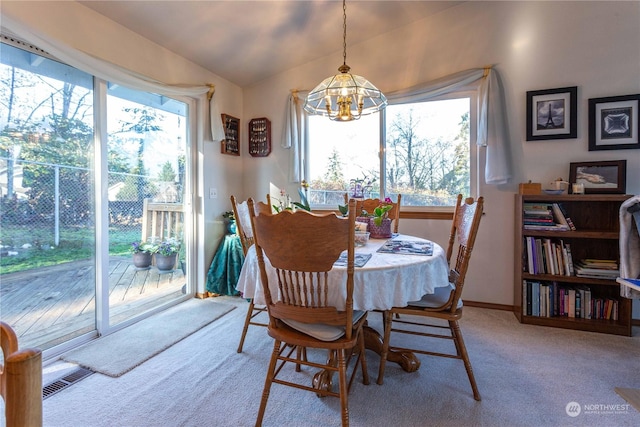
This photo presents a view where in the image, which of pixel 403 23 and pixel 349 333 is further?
pixel 403 23

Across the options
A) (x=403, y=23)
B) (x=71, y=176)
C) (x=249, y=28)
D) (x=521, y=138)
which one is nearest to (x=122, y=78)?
(x=71, y=176)

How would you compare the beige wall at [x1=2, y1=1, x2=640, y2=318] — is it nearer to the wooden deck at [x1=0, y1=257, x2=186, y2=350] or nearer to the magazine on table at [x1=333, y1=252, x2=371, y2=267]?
the wooden deck at [x1=0, y1=257, x2=186, y2=350]

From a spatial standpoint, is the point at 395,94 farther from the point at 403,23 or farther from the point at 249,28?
the point at 249,28

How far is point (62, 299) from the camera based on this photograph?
2240mm

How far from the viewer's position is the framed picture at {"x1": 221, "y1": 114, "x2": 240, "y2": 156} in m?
3.57

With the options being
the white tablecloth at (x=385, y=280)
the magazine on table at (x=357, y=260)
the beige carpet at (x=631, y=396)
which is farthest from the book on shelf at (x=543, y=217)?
the magazine on table at (x=357, y=260)

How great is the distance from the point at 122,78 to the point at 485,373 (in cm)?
319

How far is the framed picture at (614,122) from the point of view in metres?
2.55

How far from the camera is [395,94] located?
319 cm

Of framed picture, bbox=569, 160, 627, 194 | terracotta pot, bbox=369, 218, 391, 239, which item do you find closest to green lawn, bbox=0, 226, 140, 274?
terracotta pot, bbox=369, 218, 391, 239

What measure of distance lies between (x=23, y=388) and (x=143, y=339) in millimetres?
2249
